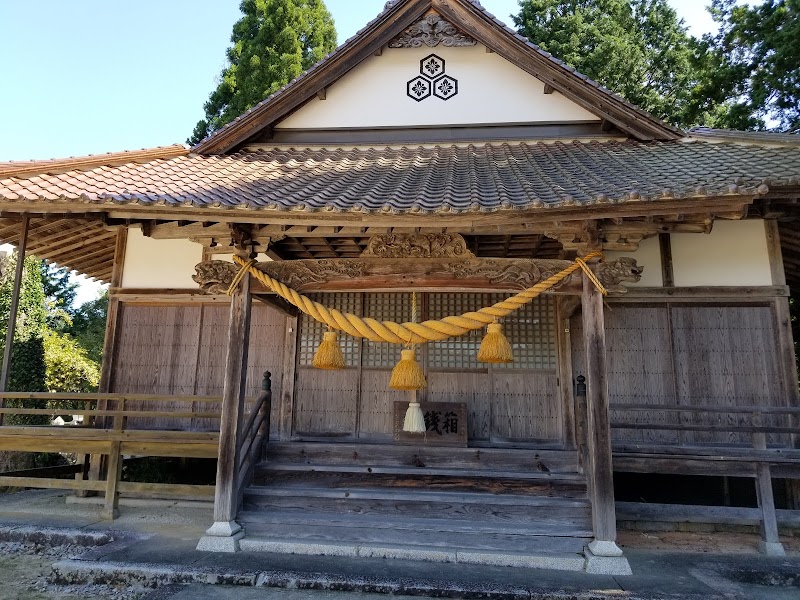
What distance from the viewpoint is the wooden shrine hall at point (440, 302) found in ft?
16.9

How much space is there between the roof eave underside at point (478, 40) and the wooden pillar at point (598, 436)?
12.9 ft

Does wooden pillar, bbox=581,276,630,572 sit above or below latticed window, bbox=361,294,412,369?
below

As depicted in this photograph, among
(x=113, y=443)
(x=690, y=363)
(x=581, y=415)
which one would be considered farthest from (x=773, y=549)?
(x=113, y=443)

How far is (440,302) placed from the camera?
752cm

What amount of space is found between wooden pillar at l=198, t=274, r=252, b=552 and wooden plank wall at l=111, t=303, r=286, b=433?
6.32 feet

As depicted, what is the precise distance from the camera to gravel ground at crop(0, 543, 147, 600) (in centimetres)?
436

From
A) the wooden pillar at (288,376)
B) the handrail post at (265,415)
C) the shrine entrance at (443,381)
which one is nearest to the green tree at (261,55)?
the wooden pillar at (288,376)

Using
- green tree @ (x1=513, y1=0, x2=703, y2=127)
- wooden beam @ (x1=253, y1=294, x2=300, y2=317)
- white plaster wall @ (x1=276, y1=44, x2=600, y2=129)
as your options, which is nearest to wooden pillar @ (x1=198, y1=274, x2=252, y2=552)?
wooden beam @ (x1=253, y1=294, x2=300, y2=317)

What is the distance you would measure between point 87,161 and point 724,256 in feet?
28.3

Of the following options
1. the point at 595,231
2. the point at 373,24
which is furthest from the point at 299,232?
the point at 373,24

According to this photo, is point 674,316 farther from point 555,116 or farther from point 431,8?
point 431,8

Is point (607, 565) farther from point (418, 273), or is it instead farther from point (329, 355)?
point (329, 355)

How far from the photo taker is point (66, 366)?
A: 14.5 meters

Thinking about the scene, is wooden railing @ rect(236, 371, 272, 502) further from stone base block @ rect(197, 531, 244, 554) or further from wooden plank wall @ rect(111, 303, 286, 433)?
wooden plank wall @ rect(111, 303, 286, 433)
